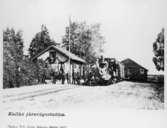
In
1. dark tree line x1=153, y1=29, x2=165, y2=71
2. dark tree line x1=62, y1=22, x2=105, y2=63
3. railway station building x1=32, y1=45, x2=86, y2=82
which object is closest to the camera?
dark tree line x1=153, y1=29, x2=165, y2=71

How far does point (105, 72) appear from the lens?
359cm

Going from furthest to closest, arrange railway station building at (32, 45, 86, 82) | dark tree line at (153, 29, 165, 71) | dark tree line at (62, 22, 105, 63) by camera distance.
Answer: railway station building at (32, 45, 86, 82) → dark tree line at (62, 22, 105, 63) → dark tree line at (153, 29, 165, 71)

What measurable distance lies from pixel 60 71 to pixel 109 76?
0.58 metres

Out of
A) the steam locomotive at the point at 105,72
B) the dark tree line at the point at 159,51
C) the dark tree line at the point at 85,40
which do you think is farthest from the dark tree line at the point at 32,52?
the dark tree line at the point at 159,51

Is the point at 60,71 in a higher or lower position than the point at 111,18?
lower

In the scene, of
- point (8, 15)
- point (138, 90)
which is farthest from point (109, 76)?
point (8, 15)

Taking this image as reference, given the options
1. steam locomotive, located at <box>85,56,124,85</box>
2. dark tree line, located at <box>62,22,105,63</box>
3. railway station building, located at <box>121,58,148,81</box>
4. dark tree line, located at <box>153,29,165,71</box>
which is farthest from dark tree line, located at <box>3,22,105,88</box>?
dark tree line, located at <box>153,29,165,71</box>

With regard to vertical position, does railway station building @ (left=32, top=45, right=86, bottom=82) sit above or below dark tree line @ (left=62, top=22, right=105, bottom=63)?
below

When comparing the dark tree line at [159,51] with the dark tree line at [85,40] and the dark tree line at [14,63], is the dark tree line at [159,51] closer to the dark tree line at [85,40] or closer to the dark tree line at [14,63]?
the dark tree line at [85,40]

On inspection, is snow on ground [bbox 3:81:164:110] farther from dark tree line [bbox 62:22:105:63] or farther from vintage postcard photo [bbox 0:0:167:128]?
dark tree line [bbox 62:22:105:63]

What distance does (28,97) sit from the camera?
3613 mm

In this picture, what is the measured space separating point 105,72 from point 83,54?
Result: 1.08 ft

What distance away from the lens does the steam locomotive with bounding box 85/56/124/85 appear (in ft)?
11.5

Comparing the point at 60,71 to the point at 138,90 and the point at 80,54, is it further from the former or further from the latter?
the point at 138,90
